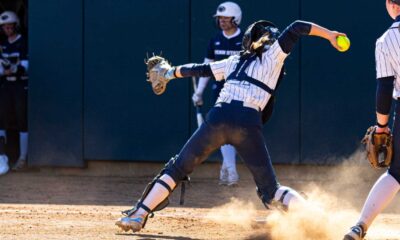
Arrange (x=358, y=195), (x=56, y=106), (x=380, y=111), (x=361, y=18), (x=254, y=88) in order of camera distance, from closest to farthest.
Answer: (x=380, y=111)
(x=254, y=88)
(x=358, y=195)
(x=361, y=18)
(x=56, y=106)

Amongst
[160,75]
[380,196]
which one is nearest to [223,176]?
[160,75]

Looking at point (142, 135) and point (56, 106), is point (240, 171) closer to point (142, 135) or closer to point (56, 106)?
point (142, 135)

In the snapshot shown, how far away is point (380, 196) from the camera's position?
245 inches

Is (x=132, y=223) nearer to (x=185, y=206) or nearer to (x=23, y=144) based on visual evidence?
(x=185, y=206)

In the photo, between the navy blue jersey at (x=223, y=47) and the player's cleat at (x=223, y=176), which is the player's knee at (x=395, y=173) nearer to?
the navy blue jersey at (x=223, y=47)

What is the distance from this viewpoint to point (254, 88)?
6836mm

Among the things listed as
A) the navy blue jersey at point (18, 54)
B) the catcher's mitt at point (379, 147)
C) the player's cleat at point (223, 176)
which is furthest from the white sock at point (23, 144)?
the catcher's mitt at point (379, 147)

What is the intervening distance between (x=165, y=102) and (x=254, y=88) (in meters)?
5.10

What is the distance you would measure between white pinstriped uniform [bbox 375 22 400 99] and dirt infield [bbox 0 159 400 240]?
1238 millimetres

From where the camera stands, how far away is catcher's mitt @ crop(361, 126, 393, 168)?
6.24 metres

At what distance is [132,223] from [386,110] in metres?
2.06

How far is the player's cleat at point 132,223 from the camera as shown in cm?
680

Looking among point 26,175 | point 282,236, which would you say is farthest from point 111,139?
point 282,236

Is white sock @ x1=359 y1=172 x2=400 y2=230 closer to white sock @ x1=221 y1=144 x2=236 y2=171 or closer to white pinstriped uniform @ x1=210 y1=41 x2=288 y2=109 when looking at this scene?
white pinstriped uniform @ x1=210 y1=41 x2=288 y2=109
